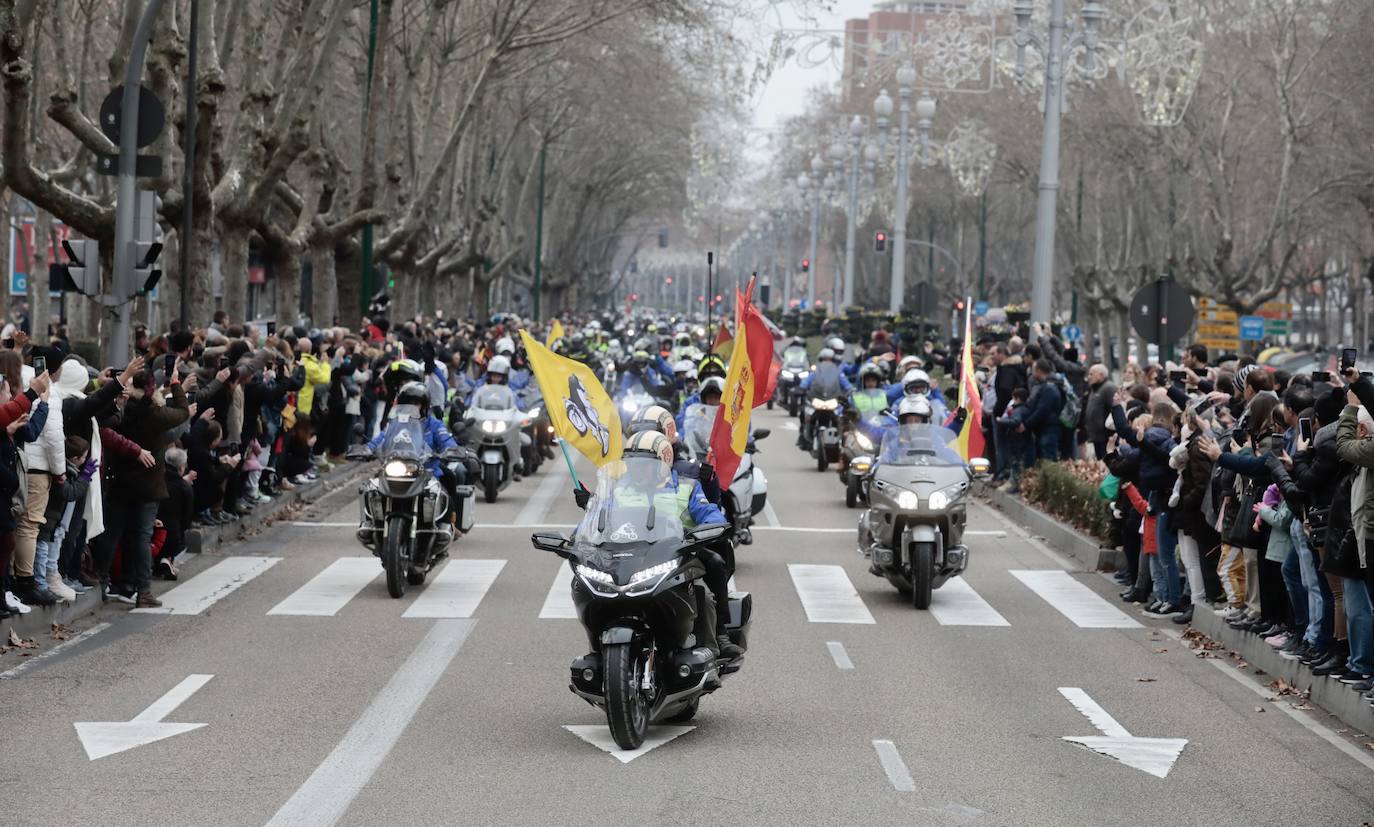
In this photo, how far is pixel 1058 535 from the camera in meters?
21.5

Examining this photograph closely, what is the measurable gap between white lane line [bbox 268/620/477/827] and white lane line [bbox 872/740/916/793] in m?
2.31

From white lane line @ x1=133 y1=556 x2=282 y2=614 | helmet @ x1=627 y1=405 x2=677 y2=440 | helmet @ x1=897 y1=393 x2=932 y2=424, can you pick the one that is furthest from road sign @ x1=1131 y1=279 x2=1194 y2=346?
helmet @ x1=627 y1=405 x2=677 y2=440

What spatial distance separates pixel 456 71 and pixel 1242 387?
117ft

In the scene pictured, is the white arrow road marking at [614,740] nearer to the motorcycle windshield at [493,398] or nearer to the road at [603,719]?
the road at [603,719]

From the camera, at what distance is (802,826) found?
8.85 m

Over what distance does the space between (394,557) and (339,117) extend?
1525 inches

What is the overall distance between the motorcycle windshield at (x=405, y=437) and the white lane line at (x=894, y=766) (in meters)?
6.79

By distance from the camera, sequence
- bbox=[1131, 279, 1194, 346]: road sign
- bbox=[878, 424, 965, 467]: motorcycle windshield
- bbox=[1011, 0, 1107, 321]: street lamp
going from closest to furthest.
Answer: bbox=[878, 424, 965, 467]: motorcycle windshield
bbox=[1131, 279, 1194, 346]: road sign
bbox=[1011, 0, 1107, 321]: street lamp

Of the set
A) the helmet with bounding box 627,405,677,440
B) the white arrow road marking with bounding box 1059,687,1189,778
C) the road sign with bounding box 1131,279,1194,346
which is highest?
the road sign with bounding box 1131,279,1194,346

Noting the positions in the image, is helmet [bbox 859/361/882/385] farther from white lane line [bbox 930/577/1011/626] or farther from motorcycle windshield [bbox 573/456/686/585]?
motorcycle windshield [bbox 573/456/686/585]

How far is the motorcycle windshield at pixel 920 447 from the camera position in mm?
16719

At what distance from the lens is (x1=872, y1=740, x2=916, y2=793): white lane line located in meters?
9.77

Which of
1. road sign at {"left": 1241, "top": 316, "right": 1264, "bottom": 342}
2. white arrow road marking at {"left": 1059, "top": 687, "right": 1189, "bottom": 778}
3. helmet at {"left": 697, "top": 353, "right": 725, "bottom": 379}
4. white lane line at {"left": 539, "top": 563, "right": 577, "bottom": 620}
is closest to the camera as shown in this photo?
white arrow road marking at {"left": 1059, "top": 687, "right": 1189, "bottom": 778}

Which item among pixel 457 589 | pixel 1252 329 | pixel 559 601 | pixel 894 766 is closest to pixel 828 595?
pixel 559 601
